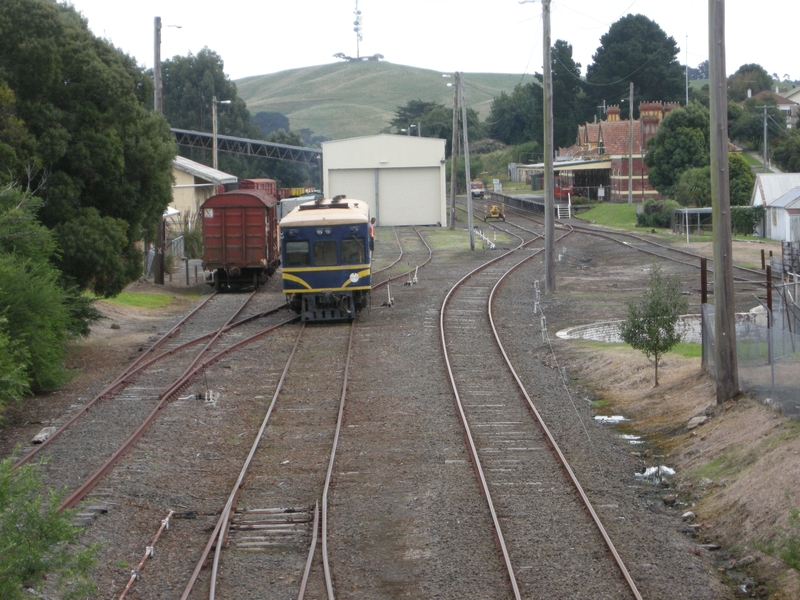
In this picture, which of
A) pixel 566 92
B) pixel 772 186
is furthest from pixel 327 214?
pixel 566 92

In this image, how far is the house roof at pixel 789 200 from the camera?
44.2 m

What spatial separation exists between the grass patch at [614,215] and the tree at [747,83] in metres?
52.8

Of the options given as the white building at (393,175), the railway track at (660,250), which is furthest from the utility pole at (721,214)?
the white building at (393,175)

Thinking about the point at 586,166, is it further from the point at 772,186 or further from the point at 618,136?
the point at 772,186

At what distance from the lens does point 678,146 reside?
2596 inches

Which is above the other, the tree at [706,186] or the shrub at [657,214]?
the tree at [706,186]

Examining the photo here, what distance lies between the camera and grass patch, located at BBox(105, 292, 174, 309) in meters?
27.8

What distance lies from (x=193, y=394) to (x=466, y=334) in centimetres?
796

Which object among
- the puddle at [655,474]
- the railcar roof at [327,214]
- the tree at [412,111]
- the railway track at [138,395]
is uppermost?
the tree at [412,111]

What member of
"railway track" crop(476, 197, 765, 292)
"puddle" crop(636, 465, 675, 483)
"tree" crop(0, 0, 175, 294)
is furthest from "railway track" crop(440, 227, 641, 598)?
"railway track" crop(476, 197, 765, 292)

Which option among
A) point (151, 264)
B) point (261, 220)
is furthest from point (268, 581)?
point (151, 264)

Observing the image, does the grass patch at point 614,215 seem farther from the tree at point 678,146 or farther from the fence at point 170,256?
the fence at point 170,256

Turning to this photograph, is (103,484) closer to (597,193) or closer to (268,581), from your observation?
(268,581)

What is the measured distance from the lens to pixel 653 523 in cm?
1021
